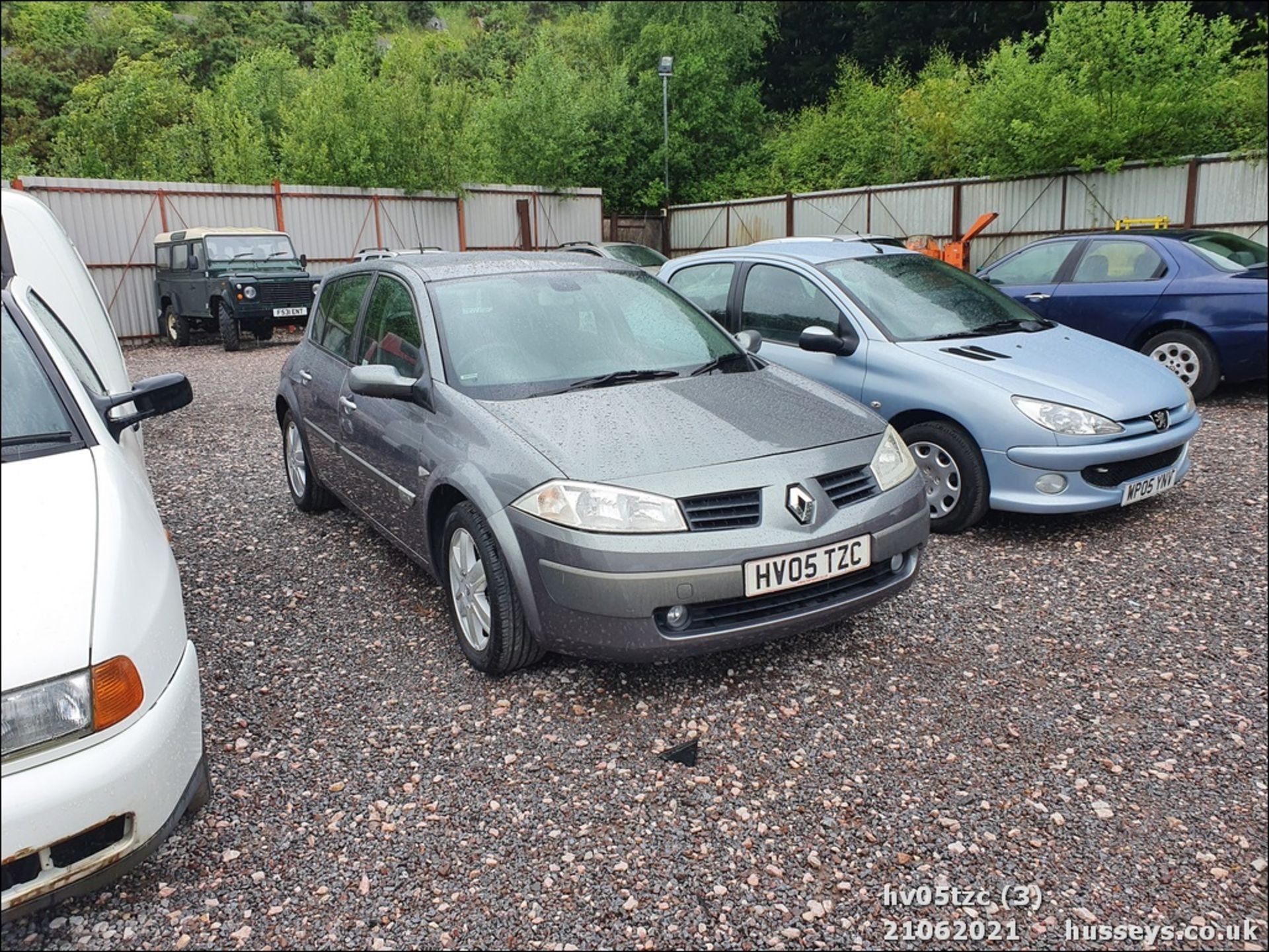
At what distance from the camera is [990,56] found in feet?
32.0

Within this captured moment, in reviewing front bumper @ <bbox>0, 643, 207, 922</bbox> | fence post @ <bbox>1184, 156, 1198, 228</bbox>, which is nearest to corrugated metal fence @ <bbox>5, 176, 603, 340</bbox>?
fence post @ <bbox>1184, 156, 1198, 228</bbox>

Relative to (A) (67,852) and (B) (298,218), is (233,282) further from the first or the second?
(A) (67,852)

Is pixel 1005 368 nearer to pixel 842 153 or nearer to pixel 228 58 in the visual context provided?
pixel 842 153

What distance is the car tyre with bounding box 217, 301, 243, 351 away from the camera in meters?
14.3

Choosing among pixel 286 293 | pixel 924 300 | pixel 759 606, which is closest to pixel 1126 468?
pixel 924 300

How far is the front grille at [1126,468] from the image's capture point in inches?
178

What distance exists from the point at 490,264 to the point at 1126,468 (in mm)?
3269

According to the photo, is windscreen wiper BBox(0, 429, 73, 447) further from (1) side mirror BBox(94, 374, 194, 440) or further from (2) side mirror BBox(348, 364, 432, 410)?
(2) side mirror BBox(348, 364, 432, 410)

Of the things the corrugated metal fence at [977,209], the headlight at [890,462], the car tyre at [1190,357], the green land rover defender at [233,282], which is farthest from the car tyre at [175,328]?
the headlight at [890,462]

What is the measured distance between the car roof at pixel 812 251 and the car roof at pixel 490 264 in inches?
60.6

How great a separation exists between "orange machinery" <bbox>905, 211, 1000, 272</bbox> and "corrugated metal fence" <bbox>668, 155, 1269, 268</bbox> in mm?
421

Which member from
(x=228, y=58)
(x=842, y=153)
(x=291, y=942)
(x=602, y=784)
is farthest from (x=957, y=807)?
(x=228, y=58)

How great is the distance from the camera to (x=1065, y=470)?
4.45m

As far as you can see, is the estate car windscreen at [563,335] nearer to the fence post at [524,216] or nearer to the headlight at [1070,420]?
the headlight at [1070,420]
